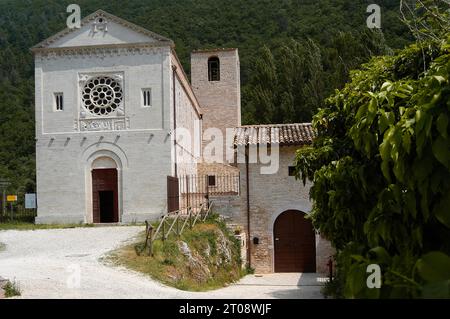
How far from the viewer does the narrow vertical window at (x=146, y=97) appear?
2383 centimetres

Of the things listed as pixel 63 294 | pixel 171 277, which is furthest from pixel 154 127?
pixel 63 294

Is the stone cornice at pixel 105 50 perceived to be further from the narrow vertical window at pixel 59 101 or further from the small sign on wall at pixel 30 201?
the small sign on wall at pixel 30 201

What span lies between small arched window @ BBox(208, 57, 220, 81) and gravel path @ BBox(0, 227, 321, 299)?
1884 cm

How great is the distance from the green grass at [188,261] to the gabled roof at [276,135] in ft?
12.7

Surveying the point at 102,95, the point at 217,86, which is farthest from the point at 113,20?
the point at 217,86

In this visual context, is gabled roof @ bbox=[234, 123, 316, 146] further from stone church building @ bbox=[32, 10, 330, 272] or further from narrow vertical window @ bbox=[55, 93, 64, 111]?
narrow vertical window @ bbox=[55, 93, 64, 111]

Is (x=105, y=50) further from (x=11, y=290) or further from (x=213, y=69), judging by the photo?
(x=11, y=290)

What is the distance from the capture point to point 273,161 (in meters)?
21.8

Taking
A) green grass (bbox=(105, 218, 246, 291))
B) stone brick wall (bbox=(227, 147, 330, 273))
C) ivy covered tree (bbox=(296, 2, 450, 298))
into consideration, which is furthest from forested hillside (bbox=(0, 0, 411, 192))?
ivy covered tree (bbox=(296, 2, 450, 298))

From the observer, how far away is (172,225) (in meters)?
16.9

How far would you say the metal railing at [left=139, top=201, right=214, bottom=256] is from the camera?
15.6 meters

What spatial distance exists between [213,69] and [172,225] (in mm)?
22665

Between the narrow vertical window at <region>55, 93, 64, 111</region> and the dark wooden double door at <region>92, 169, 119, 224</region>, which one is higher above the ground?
the narrow vertical window at <region>55, 93, 64, 111</region>
